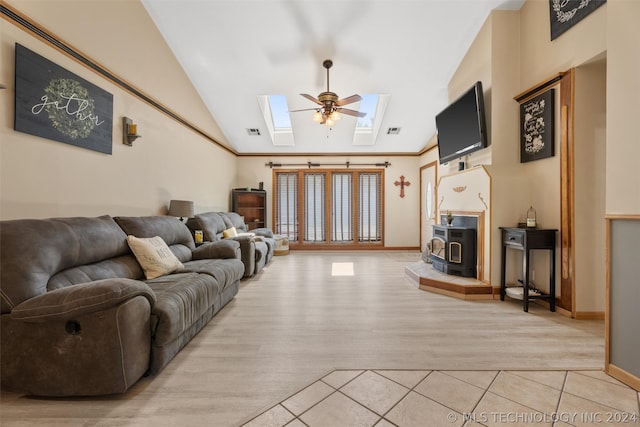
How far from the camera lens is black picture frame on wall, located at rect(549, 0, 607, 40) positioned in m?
2.57

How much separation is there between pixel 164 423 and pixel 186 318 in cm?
71

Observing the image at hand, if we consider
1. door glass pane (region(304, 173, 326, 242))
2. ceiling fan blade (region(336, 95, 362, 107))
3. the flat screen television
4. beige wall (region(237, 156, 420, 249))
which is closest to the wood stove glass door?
the flat screen television

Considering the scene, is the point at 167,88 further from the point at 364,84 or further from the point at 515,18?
the point at 515,18

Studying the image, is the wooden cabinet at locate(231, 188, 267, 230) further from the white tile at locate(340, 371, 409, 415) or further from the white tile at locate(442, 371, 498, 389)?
the white tile at locate(442, 371, 498, 389)

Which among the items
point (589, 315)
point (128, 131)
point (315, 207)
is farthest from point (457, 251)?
point (128, 131)

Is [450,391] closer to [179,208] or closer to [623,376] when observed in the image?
[623,376]

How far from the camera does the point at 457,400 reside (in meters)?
1.57

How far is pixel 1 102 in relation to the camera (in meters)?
1.91

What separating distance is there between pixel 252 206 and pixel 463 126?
208 inches

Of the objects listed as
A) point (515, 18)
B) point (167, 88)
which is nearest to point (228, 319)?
point (167, 88)

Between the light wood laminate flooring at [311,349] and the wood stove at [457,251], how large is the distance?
21.8 inches

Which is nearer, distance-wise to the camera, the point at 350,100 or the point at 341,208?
the point at 350,100

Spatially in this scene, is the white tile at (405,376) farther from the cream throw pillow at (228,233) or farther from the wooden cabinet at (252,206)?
the wooden cabinet at (252,206)

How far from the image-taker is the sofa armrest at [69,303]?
1471 millimetres
